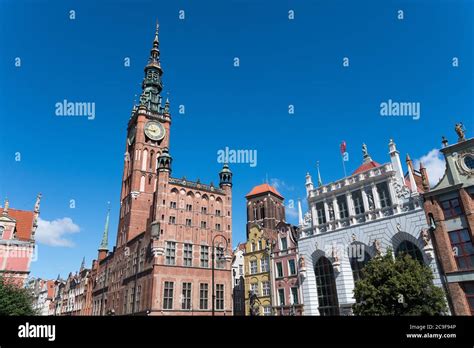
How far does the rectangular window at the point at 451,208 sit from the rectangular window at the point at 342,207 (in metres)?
9.72

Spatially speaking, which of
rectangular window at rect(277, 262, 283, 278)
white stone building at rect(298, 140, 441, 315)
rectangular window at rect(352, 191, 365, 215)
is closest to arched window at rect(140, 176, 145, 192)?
rectangular window at rect(277, 262, 283, 278)

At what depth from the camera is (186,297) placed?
146ft

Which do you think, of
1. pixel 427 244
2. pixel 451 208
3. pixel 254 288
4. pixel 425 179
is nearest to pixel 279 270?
pixel 254 288

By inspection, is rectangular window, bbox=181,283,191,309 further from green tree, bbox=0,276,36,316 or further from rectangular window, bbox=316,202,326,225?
rectangular window, bbox=316,202,326,225

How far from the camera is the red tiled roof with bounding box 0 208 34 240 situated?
60.5 metres

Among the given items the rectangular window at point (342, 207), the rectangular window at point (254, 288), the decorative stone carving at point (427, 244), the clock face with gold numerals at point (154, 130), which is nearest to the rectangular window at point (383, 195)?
the rectangular window at point (342, 207)

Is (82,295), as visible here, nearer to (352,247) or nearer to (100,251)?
(100,251)

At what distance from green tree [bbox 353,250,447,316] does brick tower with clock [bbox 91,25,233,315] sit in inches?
622

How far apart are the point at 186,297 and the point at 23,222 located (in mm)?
40236

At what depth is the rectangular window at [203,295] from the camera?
45619mm

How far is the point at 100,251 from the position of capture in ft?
259

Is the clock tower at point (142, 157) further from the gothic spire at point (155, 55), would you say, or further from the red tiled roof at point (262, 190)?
the red tiled roof at point (262, 190)

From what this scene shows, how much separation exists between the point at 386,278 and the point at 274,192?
50.3 m
